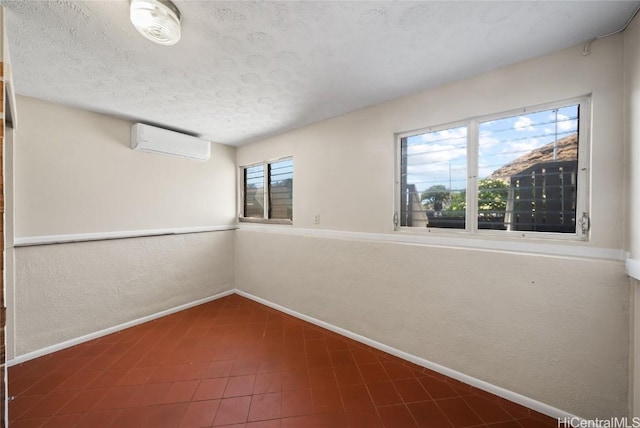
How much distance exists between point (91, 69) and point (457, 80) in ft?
9.51

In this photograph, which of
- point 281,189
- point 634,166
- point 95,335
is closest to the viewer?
point 634,166

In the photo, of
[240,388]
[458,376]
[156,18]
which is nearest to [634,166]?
[458,376]

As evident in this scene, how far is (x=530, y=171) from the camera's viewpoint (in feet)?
5.58

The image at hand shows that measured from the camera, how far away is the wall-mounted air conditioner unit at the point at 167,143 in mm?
2688

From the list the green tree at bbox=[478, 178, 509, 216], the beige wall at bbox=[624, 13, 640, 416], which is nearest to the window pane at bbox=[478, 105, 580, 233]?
the green tree at bbox=[478, 178, 509, 216]

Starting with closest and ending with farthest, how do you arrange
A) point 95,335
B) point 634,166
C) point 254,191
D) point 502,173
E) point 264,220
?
point 634,166 < point 502,173 < point 95,335 < point 264,220 < point 254,191

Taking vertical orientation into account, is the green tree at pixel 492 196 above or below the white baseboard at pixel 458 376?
above

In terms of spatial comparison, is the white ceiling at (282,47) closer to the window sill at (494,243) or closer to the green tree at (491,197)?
the green tree at (491,197)

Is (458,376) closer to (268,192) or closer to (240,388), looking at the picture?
(240,388)

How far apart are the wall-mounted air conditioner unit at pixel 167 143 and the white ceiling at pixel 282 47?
0.44 m

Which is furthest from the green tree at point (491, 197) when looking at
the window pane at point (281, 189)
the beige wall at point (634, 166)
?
the window pane at point (281, 189)

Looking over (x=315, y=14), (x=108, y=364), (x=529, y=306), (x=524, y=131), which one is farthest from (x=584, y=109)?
(x=108, y=364)

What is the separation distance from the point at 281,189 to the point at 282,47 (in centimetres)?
209

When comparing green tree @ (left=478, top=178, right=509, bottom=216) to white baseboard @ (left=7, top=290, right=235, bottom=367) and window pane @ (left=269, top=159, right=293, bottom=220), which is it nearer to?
window pane @ (left=269, top=159, right=293, bottom=220)
